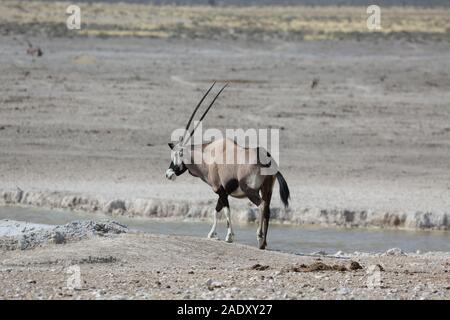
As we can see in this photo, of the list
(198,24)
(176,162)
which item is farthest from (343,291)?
(198,24)

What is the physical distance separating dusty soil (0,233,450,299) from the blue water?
6.10ft

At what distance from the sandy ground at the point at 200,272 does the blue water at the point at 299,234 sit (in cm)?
188

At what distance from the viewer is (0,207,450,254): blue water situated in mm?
14836


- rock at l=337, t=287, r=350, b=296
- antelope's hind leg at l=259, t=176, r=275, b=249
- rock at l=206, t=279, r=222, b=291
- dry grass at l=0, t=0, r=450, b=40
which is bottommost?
rock at l=337, t=287, r=350, b=296

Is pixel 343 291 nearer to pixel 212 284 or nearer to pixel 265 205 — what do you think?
pixel 212 284

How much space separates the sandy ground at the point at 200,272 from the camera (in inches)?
370

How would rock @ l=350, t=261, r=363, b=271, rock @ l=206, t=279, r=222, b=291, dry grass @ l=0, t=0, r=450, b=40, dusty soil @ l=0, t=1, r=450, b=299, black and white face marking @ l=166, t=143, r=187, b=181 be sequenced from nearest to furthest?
rock @ l=206, t=279, r=222, b=291
dusty soil @ l=0, t=1, r=450, b=299
rock @ l=350, t=261, r=363, b=271
black and white face marking @ l=166, t=143, r=187, b=181
dry grass @ l=0, t=0, r=450, b=40

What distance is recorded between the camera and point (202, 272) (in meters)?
10.6

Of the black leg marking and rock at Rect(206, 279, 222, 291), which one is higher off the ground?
the black leg marking

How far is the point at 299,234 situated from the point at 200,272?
5167mm

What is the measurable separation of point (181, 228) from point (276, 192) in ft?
8.11

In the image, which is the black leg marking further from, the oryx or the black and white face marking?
the black and white face marking

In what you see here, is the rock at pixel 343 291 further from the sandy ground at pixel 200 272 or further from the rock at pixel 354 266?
the rock at pixel 354 266

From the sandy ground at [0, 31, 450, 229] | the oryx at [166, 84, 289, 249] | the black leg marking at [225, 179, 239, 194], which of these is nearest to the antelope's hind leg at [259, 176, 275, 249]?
the oryx at [166, 84, 289, 249]
